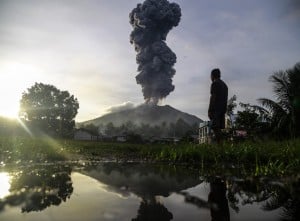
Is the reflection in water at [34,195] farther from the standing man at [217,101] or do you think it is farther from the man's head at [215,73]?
the man's head at [215,73]

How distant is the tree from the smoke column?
55150 mm

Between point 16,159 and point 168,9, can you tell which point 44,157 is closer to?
point 16,159

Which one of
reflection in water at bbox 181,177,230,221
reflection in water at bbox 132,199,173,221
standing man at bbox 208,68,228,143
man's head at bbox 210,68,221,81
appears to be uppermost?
man's head at bbox 210,68,221,81

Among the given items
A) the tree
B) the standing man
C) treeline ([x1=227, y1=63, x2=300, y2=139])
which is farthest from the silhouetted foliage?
the tree

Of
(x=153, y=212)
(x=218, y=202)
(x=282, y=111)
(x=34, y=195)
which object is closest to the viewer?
(x=153, y=212)

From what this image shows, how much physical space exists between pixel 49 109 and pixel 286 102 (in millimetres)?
63789

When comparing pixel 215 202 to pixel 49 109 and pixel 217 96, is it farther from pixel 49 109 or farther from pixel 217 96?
pixel 49 109

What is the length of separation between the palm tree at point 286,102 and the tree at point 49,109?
5718 cm

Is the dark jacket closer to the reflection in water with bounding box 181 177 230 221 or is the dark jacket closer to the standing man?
the standing man

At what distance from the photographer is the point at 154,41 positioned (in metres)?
129

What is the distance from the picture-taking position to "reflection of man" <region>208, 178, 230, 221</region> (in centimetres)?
192

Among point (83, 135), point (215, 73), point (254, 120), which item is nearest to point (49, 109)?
point (83, 135)

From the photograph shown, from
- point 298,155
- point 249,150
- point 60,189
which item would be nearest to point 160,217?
→ point 60,189

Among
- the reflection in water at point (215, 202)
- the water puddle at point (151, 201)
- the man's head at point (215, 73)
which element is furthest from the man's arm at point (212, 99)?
the reflection in water at point (215, 202)
